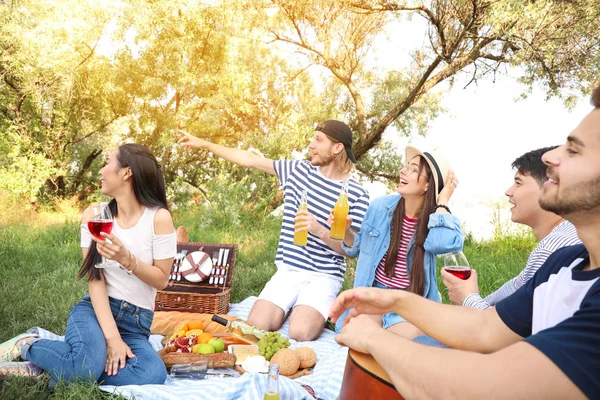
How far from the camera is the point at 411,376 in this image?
1418 millimetres

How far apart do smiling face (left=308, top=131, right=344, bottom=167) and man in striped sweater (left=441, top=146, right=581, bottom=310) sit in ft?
6.50

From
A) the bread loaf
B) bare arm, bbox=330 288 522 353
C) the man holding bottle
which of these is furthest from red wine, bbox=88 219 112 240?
the man holding bottle

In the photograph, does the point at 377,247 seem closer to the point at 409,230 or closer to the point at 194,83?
the point at 409,230

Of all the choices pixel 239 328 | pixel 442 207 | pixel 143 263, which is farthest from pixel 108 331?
pixel 442 207

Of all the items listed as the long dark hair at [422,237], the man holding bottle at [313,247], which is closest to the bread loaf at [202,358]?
the man holding bottle at [313,247]

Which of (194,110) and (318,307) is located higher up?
(194,110)

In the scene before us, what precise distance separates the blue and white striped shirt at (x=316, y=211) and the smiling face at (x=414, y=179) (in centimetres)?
96

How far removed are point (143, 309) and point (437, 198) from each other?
209 cm

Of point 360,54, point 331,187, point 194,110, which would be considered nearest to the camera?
point 331,187

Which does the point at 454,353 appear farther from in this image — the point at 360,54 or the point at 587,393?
the point at 360,54

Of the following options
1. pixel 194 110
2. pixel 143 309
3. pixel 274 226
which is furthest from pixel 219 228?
pixel 143 309

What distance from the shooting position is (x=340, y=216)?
4.04m

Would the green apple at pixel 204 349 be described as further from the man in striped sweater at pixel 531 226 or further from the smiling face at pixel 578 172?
the smiling face at pixel 578 172

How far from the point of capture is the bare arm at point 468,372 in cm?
116
